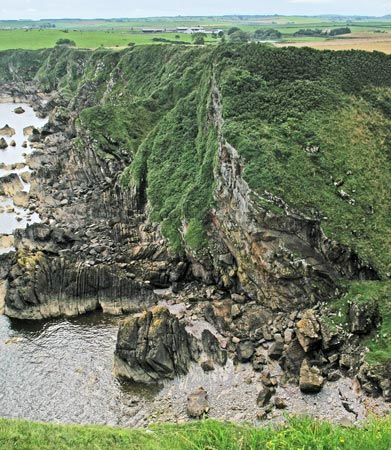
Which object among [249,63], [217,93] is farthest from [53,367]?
[249,63]

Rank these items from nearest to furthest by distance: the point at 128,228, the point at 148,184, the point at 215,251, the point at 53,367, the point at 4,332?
1. the point at 53,367
2. the point at 4,332
3. the point at 215,251
4. the point at 128,228
5. the point at 148,184

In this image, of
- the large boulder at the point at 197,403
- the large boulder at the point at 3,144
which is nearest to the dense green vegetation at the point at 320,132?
the large boulder at the point at 197,403

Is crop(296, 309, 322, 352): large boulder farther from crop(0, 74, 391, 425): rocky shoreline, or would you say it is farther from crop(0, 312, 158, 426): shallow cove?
crop(0, 312, 158, 426): shallow cove

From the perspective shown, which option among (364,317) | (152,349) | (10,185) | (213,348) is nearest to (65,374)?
(152,349)

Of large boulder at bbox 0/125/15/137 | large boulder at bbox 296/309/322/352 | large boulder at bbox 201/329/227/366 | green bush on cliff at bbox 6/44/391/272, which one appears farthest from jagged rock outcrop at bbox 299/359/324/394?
large boulder at bbox 0/125/15/137

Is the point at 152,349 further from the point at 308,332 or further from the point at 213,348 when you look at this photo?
the point at 308,332

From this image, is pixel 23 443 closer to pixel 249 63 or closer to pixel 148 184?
pixel 148 184

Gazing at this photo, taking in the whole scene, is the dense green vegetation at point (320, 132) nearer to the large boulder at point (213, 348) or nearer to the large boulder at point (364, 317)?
the large boulder at point (364, 317)
